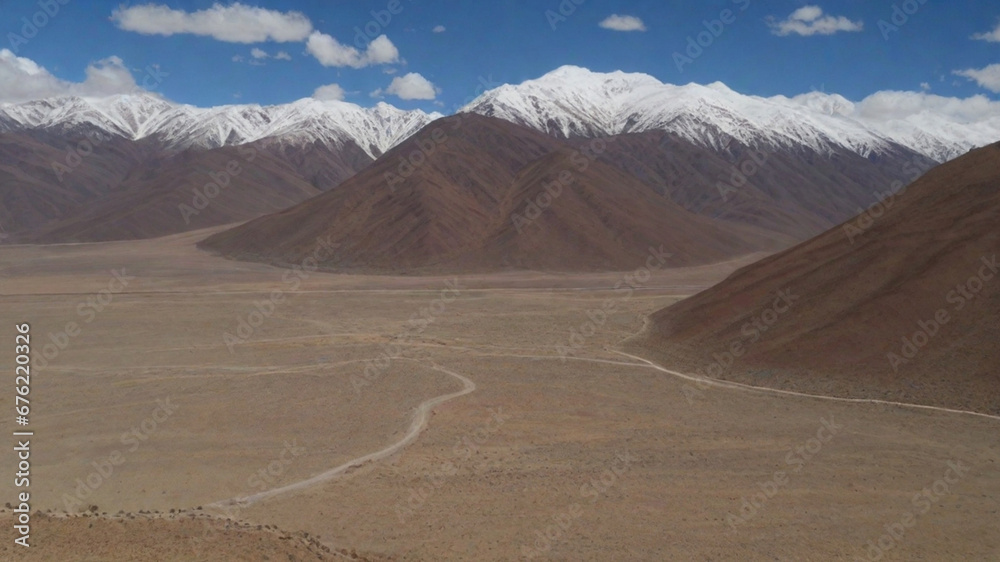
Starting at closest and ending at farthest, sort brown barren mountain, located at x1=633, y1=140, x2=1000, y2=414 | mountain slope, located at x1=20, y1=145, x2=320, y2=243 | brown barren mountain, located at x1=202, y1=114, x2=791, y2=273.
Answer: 1. brown barren mountain, located at x1=633, y1=140, x2=1000, y2=414
2. brown barren mountain, located at x1=202, y1=114, x2=791, y2=273
3. mountain slope, located at x1=20, y1=145, x2=320, y2=243

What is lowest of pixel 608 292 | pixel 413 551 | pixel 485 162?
pixel 413 551

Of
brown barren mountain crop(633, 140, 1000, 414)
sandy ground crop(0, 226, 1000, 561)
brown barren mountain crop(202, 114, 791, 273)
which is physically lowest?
sandy ground crop(0, 226, 1000, 561)

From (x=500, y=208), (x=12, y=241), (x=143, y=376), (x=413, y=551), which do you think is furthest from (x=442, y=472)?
(x=12, y=241)

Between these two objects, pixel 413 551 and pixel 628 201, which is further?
pixel 628 201

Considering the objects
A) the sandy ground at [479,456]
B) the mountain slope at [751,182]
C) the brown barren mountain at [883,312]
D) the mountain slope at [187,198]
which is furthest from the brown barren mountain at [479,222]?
the brown barren mountain at [883,312]

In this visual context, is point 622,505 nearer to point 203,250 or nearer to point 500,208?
point 500,208

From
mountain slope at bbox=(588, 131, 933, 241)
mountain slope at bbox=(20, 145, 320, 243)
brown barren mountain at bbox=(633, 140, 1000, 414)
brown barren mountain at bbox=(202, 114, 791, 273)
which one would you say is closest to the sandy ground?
brown barren mountain at bbox=(633, 140, 1000, 414)

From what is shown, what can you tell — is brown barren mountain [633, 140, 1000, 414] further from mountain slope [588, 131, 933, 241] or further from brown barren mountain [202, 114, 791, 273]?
mountain slope [588, 131, 933, 241]
